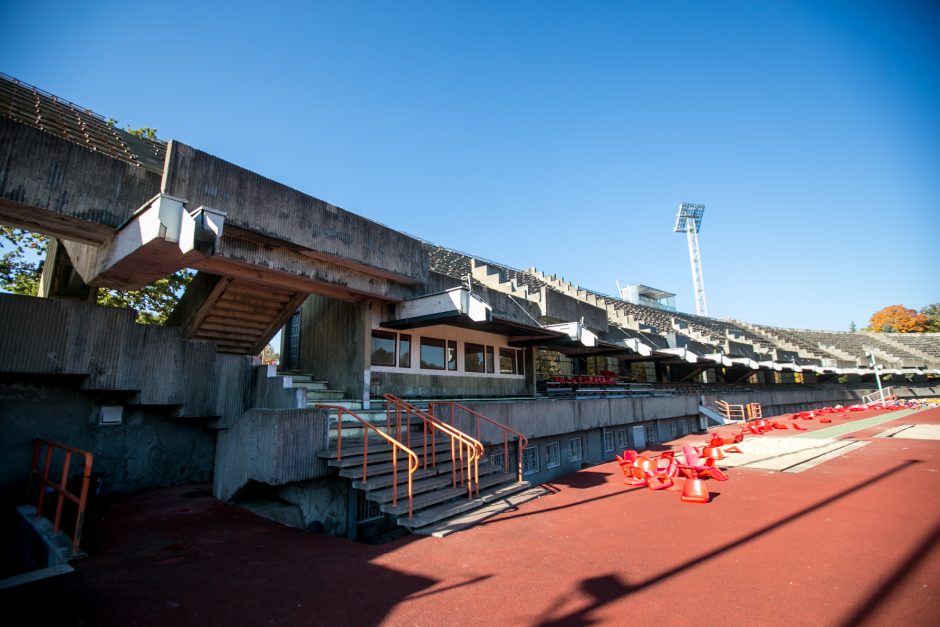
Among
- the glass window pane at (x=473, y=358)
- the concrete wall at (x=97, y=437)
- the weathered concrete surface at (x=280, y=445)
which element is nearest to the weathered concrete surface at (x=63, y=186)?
the concrete wall at (x=97, y=437)

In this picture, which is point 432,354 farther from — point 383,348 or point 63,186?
point 63,186

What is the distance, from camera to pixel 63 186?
6652 mm

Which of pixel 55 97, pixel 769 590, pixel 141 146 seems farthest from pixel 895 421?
pixel 55 97

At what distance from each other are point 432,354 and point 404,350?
3.91 ft

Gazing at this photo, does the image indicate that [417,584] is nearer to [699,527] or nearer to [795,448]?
[699,527]

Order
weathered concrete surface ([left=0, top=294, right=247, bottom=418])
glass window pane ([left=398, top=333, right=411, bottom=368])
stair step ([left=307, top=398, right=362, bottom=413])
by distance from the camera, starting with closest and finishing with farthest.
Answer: weathered concrete surface ([left=0, top=294, right=247, bottom=418]) < stair step ([left=307, top=398, right=362, bottom=413]) < glass window pane ([left=398, top=333, right=411, bottom=368])

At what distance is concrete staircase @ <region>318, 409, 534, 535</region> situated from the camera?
22.6 ft

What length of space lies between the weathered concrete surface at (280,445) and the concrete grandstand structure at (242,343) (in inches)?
1.4

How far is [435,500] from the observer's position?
7.30 meters

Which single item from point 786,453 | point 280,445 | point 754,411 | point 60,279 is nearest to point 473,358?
point 280,445

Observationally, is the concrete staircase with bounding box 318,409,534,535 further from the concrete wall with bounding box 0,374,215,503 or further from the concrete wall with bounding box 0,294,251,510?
the concrete wall with bounding box 0,374,215,503

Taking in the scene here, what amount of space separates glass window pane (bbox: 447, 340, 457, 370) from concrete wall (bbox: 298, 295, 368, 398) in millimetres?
3395

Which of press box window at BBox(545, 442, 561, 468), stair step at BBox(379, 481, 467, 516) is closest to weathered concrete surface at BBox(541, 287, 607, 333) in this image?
press box window at BBox(545, 442, 561, 468)

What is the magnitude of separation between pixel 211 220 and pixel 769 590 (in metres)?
9.02
